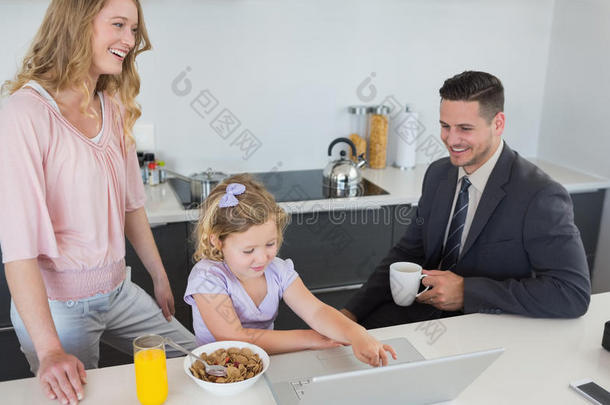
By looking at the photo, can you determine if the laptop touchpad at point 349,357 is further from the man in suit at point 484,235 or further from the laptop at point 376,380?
the man in suit at point 484,235

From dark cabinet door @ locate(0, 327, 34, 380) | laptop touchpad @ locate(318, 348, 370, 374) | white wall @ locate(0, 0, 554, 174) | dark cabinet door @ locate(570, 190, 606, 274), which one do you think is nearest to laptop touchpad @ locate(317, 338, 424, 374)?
laptop touchpad @ locate(318, 348, 370, 374)

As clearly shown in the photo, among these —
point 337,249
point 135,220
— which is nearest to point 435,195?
point 337,249

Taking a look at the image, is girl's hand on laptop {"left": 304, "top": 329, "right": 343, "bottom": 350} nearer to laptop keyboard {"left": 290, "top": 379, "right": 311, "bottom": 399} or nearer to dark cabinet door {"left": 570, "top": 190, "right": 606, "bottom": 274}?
laptop keyboard {"left": 290, "top": 379, "right": 311, "bottom": 399}

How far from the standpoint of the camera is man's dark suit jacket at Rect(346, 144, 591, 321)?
4.57 ft

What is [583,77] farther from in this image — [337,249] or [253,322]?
[253,322]

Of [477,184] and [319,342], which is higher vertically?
[477,184]

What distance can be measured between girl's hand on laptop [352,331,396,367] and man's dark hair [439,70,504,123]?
2.57 feet

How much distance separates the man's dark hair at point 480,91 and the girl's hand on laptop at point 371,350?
78 cm

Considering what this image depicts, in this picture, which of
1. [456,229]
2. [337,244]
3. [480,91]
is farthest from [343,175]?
[480,91]

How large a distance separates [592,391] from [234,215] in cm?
81

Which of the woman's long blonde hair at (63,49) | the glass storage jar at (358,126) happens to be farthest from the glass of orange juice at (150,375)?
the glass storage jar at (358,126)

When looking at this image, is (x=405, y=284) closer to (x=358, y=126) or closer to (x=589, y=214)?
(x=358, y=126)

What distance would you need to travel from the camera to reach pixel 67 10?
1238mm

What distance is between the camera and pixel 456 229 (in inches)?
67.6
